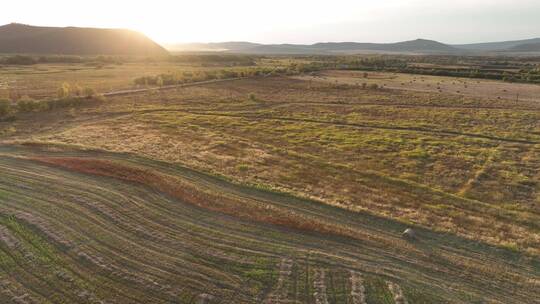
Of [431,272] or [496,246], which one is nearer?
[431,272]

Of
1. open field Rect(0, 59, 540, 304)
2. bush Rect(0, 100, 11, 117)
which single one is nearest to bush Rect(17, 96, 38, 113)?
bush Rect(0, 100, 11, 117)

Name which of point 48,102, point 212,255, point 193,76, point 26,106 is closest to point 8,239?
point 212,255

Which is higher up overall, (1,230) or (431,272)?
(1,230)

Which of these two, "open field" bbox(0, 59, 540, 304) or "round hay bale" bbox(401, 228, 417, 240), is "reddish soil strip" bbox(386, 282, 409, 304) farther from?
"round hay bale" bbox(401, 228, 417, 240)

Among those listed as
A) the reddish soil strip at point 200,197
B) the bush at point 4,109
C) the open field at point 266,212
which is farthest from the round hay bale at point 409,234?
the bush at point 4,109

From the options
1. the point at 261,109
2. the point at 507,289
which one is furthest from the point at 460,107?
the point at 507,289

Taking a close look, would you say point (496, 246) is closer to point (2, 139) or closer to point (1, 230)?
point (1, 230)

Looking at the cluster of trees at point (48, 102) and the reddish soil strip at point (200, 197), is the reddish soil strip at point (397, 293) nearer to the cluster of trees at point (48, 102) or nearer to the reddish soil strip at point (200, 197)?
the reddish soil strip at point (200, 197)
